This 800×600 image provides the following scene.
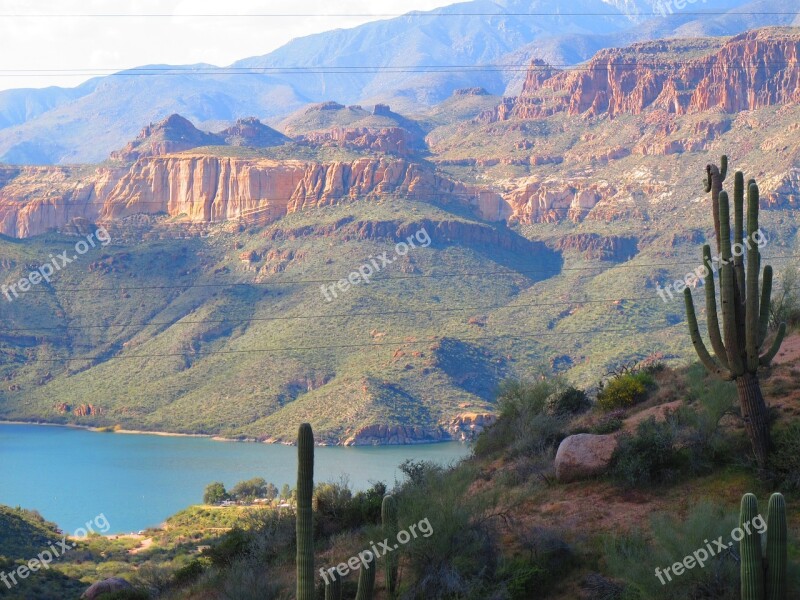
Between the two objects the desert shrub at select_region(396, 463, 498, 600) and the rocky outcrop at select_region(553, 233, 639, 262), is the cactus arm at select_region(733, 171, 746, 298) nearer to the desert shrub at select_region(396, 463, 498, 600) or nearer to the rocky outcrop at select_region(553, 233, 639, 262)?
the desert shrub at select_region(396, 463, 498, 600)

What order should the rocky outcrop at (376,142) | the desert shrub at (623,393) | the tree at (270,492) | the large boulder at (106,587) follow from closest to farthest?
the desert shrub at (623,393) < the large boulder at (106,587) < the tree at (270,492) < the rocky outcrop at (376,142)

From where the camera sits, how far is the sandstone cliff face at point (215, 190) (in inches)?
4963

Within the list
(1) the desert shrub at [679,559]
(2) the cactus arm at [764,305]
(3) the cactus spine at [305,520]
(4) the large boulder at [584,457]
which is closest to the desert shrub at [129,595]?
(3) the cactus spine at [305,520]

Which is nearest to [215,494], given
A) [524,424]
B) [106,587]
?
[106,587]

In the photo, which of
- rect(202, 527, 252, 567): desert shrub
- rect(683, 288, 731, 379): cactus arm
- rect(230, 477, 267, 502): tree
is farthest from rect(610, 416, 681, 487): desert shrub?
rect(230, 477, 267, 502): tree

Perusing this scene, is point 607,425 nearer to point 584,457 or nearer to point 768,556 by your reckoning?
point 584,457

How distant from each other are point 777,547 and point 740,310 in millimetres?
4993

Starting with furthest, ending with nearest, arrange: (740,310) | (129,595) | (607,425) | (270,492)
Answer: (270,492) < (129,595) < (607,425) < (740,310)

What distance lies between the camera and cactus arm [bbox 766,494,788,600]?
1245cm

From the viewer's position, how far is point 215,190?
134m

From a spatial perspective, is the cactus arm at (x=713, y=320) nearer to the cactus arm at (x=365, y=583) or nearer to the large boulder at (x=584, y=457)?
the large boulder at (x=584, y=457)

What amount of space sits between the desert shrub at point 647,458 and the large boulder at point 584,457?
27 centimetres

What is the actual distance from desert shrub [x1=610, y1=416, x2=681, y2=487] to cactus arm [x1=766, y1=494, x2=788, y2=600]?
18.6ft

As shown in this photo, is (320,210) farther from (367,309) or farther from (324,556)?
(324,556)
